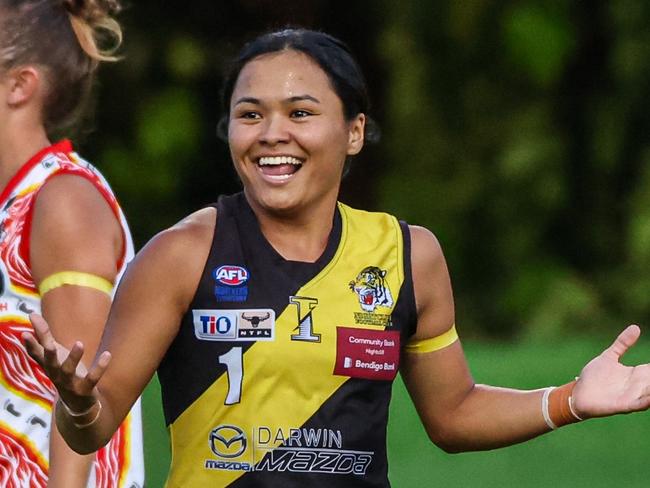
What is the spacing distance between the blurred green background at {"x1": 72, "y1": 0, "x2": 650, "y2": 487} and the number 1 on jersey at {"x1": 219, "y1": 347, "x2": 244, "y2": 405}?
5.97 meters

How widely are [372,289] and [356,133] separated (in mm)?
393

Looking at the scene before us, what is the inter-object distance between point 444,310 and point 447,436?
293mm

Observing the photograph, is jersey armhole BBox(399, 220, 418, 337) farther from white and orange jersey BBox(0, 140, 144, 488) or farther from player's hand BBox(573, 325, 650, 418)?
white and orange jersey BBox(0, 140, 144, 488)

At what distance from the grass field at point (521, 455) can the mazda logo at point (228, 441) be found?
316cm

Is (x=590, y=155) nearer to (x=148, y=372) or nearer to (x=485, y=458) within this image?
(x=485, y=458)

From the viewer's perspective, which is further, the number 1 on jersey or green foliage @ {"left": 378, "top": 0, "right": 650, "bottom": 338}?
green foliage @ {"left": 378, "top": 0, "right": 650, "bottom": 338}

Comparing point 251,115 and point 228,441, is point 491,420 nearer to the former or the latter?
point 228,441

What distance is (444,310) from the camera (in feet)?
12.0

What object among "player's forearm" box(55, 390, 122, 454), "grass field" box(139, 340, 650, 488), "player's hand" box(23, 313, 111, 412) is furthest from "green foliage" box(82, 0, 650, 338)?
"player's hand" box(23, 313, 111, 412)

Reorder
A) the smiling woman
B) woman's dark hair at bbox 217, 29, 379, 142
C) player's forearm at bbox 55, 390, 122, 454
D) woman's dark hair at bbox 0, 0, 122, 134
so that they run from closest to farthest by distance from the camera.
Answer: player's forearm at bbox 55, 390, 122, 454 → the smiling woman → woman's dark hair at bbox 217, 29, 379, 142 → woman's dark hair at bbox 0, 0, 122, 134

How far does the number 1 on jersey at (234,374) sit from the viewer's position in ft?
11.0

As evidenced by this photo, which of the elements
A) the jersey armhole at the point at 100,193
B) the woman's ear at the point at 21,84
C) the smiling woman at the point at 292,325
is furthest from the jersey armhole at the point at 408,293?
the woman's ear at the point at 21,84

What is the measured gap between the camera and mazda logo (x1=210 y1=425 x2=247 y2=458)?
3369 mm

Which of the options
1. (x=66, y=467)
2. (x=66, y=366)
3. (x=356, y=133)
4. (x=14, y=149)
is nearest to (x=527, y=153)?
(x=356, y=133)
